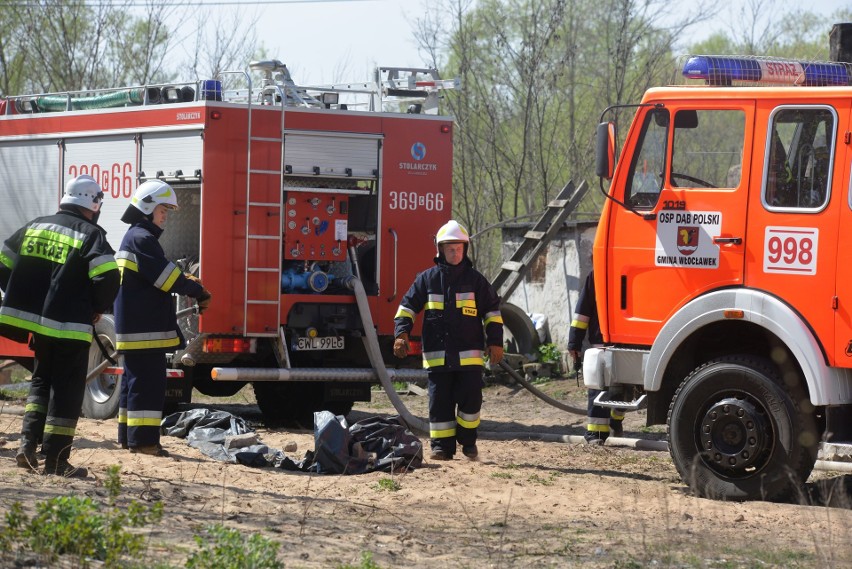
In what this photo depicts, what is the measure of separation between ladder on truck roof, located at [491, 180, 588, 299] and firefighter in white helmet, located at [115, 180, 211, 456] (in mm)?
6531

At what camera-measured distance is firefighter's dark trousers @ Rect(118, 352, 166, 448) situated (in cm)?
872

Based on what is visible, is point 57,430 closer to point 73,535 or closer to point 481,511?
point 481,511

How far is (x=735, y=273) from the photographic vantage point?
7.49 metres

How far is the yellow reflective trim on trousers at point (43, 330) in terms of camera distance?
7.65 m

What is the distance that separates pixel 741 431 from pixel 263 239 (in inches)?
187

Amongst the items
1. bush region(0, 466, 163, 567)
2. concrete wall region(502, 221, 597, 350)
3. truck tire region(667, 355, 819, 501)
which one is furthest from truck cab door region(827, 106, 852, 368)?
concrete wall region(502, 221, 597, 350)

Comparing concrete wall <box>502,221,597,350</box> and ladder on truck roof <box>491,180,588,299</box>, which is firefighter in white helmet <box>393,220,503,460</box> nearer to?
ladder on truck roof <box>491,180,588,299</box>

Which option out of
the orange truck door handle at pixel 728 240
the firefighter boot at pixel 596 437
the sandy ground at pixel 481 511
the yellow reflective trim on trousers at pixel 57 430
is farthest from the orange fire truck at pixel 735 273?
the yellow reflective trim on trousers at pixel 57 430

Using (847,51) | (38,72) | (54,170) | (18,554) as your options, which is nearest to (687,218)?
(847,51)

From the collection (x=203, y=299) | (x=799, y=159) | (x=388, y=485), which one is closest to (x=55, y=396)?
(x=203, y=299)

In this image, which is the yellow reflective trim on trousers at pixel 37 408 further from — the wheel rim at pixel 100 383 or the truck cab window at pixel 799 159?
the truck cab window at pixel 799 159

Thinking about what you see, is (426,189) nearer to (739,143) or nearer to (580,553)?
(739,143)

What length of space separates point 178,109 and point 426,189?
2.34 m

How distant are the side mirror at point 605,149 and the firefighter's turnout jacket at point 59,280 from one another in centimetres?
315
